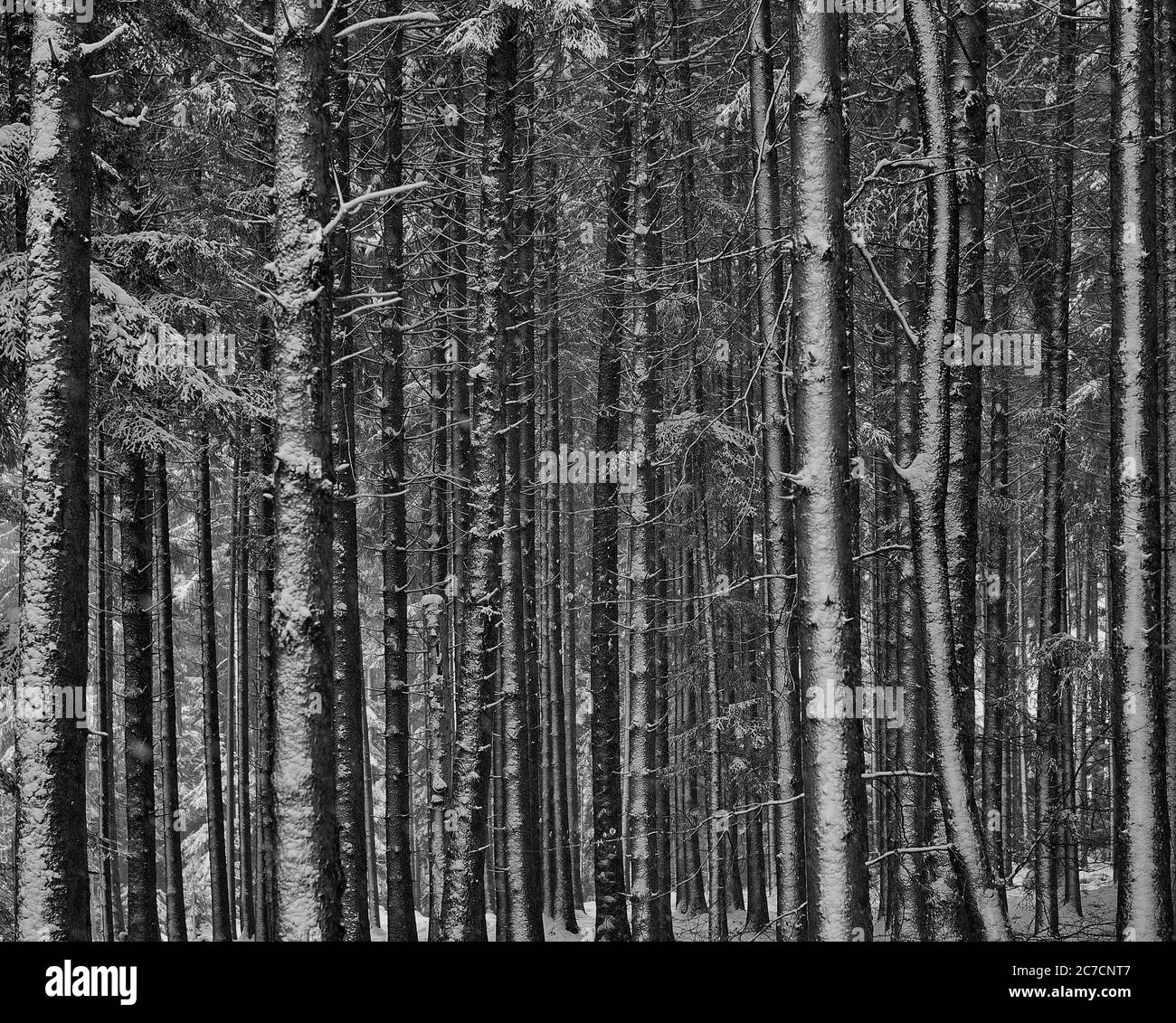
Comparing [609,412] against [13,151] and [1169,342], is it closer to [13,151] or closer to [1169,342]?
[1169,342]

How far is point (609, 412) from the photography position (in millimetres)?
14898

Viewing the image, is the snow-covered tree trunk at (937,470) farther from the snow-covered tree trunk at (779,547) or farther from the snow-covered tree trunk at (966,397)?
the snow-covered tree trunk at (779,547)

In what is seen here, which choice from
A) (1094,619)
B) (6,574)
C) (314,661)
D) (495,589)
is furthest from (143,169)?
(6,574)

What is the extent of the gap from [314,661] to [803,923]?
642 cm

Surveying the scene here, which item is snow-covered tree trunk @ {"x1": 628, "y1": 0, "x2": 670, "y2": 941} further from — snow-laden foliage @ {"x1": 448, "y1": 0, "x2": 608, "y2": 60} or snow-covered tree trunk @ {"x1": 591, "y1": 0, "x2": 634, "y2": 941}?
snow-laden foliage @ {"x1": 448, "y1": 0, "x2": 608, "y2": 60}

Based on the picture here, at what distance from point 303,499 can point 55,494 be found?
2894mm

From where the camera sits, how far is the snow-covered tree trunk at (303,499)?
21.1 ft

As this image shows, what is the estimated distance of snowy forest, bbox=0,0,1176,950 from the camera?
22.4ft

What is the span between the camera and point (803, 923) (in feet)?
33.6

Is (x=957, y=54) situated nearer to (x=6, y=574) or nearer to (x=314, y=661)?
(x=314, y=661)

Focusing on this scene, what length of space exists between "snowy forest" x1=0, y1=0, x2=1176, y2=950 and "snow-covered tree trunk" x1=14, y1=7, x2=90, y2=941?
0.04 meters

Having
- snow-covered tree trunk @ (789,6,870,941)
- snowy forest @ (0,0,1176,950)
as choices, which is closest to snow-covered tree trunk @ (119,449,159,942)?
snowy forest @ (0,0,1176,950)

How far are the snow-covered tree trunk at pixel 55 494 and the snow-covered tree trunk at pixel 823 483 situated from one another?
5.97 metres

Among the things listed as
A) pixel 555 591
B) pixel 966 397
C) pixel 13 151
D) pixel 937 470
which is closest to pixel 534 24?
pixel 13 151
